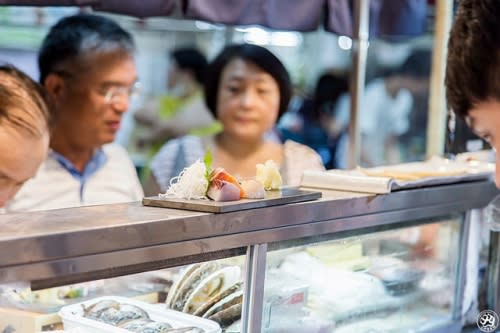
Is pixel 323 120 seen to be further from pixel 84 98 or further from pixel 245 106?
pixel 84 98

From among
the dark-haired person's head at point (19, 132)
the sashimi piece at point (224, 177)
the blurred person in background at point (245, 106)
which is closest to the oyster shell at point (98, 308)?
the sashimi piece at point (224, 177)

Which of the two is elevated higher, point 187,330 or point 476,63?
point 476,63

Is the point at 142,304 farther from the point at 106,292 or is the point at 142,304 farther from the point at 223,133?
the point at 223,133

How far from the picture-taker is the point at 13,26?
615 cm

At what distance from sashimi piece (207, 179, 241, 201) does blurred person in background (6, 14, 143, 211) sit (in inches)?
63.8

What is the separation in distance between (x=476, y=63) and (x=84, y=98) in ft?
7.22

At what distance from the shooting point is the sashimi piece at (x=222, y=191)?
72.7 inches

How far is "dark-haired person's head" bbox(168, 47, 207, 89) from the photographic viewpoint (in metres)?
6.95

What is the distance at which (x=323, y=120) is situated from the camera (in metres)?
6.92

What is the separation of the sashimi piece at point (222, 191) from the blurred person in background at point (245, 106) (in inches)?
70.7

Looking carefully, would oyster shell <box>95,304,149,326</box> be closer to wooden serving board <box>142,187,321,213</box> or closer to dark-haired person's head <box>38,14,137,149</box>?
wooden serving board <box>142,187,321,213</box>

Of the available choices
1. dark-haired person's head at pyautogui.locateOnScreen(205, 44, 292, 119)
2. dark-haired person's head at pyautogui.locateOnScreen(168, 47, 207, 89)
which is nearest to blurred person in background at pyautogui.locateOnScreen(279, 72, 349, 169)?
dark-haired person's head at pyautogui.locateOnScreen(168, 47, 207, 89)

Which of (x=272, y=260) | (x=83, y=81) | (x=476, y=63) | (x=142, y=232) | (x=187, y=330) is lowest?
(x=187, y=330)

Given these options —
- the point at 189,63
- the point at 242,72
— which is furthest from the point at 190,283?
the point at 189,63
